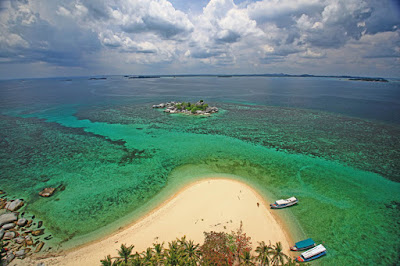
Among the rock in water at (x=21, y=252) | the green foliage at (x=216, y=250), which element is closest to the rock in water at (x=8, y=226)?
the rock in water at (x=21, y=252)

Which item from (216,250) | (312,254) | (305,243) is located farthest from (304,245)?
(216,250)

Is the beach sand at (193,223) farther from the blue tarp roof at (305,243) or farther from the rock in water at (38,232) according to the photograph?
the rock in water at (38,232)

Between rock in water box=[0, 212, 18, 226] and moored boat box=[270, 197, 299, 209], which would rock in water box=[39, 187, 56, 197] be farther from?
moored boat box=[270, 197, 299, 209]

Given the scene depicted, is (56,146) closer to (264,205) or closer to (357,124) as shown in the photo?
(264,205)

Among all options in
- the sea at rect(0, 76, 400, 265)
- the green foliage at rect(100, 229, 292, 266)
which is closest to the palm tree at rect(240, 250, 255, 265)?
the green foliage at rect(100, 229, 292, 266)

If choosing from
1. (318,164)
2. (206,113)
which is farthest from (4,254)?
(206,113)
